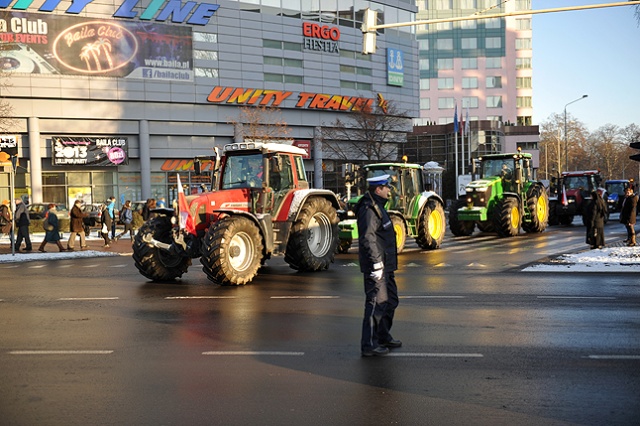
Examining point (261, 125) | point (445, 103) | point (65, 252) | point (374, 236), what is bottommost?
point (65, 252)

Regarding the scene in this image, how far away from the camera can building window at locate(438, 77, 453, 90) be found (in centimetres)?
11175

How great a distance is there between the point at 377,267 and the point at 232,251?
6936 millimetres

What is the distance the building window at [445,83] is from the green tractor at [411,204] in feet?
300

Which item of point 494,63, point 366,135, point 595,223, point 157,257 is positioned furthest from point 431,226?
point 494,63

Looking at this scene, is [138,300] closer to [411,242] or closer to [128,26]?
[411,242]

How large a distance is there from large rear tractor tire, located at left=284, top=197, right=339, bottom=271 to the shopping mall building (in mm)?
40045

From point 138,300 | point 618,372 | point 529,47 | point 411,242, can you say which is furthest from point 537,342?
point 529,47

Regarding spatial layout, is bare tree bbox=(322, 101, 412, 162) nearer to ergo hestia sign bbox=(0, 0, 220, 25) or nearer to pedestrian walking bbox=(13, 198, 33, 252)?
ergo hestia sign bbox=(0, 0, 220, 25)

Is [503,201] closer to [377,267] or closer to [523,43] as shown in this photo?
[377,267]

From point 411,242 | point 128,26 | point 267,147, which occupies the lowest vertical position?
point 411,242

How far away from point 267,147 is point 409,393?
32.1ft

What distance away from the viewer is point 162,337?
368 inches

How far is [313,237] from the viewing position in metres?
17.3

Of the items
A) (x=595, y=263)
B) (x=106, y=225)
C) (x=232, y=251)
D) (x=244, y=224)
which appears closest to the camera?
(x=244, y=224)
